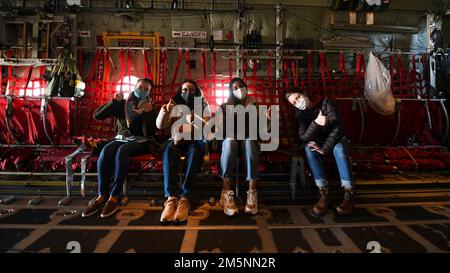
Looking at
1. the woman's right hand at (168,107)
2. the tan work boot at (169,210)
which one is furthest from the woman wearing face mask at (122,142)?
the tan work boot at (169,210)

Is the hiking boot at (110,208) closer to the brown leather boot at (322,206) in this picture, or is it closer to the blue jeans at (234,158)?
the blue jeans at (234,158)

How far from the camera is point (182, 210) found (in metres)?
2.38

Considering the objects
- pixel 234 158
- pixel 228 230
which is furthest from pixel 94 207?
pixel 234 158

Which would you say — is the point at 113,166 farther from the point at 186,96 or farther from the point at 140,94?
the point at 186,96

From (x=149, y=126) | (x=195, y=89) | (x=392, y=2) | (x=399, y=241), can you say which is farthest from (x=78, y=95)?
(x=392, y=2)

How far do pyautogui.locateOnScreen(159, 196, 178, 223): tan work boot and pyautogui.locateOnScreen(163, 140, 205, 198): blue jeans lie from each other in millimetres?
57

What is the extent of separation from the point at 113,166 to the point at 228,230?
1.32 m

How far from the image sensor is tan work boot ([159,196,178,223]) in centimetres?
231

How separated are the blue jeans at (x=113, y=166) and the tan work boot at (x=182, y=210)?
629 millimetres

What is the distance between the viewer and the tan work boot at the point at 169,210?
2.31 meters

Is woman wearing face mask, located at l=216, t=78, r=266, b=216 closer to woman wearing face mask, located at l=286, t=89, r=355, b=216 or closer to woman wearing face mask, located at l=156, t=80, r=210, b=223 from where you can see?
woman wearing face mask, located at l=156, t=80, r=210, b=223

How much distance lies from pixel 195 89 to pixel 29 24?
12.4ft

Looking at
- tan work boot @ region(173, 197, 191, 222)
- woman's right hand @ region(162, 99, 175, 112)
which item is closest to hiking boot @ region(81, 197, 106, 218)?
tan work boot @ region(173, 197, 191, 222)

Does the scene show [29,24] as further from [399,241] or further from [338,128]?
[399,241]
